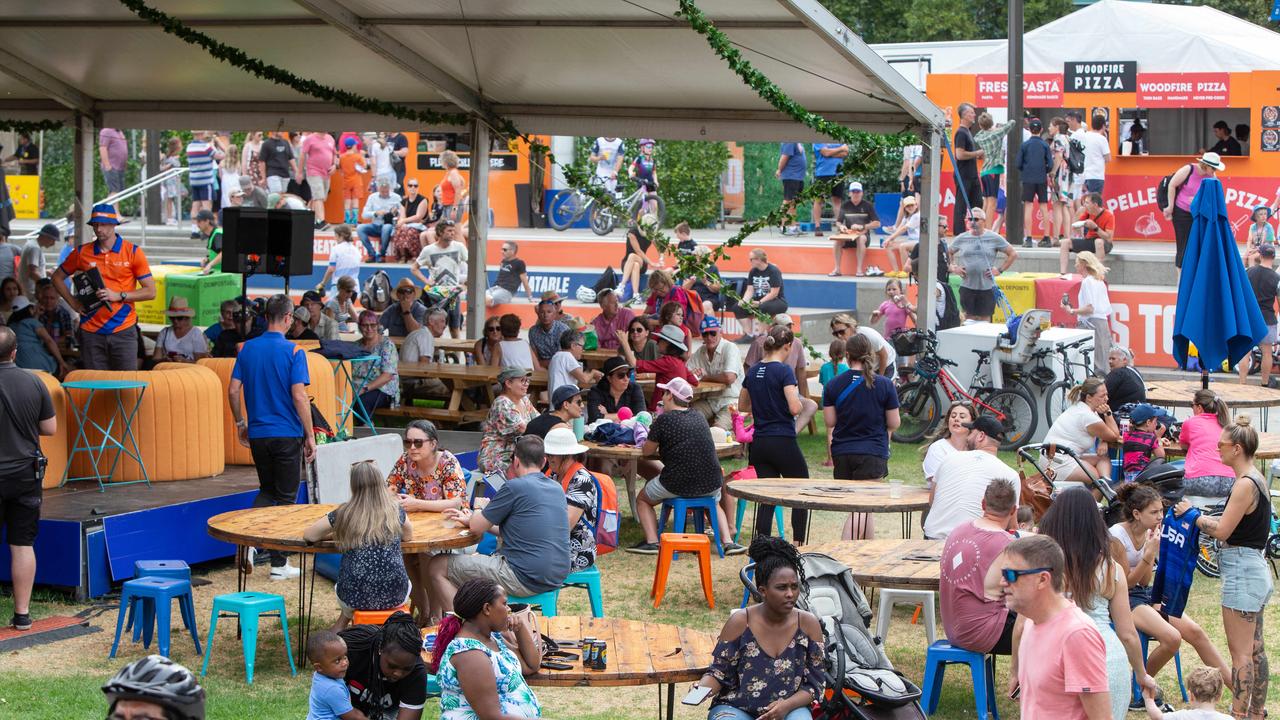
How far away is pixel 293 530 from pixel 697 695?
109 inches

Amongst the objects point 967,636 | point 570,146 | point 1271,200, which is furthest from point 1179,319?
point 570,146

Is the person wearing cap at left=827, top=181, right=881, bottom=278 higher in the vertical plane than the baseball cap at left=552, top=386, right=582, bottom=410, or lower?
higher

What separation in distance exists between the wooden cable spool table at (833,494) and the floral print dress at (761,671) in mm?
2494

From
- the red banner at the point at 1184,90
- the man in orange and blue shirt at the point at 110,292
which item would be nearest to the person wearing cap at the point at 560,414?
the man in orange and blue shirt at the point at 110,292

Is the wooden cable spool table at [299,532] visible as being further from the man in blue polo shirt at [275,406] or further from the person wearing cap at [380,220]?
the person wearing cap at [380,220]

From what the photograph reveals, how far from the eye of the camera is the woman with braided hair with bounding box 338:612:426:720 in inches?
226

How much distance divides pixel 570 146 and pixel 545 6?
1604 centimetres

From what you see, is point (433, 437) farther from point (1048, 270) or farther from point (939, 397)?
point (1048, 270)

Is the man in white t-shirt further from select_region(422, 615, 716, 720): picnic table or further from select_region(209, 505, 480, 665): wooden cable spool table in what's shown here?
select_region(209, 505, 480, 665): wooden cable spool table

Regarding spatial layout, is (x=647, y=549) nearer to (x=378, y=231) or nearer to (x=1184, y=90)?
(x=378, y=231)

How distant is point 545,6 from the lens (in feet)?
39.1

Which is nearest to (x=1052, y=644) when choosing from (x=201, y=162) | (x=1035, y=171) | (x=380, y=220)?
(x=1035, y=171)

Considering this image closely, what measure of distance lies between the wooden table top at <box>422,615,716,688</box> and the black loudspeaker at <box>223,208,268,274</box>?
25.5 feet

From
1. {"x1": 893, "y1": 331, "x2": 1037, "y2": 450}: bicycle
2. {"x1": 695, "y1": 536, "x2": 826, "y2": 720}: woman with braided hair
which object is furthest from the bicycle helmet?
{"x1": 893, "y1": 331, "x2": 1037, "y2": 450}: bicycle
